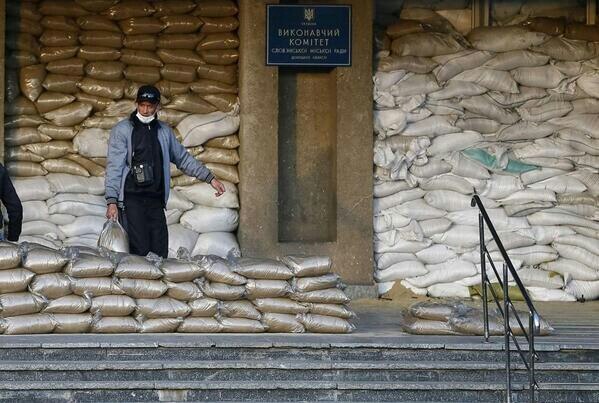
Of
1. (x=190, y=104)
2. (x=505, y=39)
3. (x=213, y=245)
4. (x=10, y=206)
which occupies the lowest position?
(x=213, y=245)

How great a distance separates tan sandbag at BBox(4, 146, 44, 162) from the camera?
13.9 metres

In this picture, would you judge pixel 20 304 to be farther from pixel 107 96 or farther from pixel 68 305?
pixel 107 96

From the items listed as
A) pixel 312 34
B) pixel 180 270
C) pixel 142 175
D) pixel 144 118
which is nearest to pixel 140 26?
pixel 312 34

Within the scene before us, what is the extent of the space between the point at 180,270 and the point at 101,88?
320 centimetres

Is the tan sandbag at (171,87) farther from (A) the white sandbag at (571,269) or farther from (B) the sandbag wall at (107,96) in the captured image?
(A) the white sandbag at (571,269)

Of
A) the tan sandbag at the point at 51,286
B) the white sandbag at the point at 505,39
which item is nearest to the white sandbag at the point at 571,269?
the white sandbag at the point at 505,39

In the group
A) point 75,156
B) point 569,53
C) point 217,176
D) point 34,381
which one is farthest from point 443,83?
point 34,381

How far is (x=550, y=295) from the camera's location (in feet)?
47.0

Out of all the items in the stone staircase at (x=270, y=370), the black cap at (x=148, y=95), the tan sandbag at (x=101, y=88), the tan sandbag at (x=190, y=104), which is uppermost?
the tan sandbag at (x=101, y=88)

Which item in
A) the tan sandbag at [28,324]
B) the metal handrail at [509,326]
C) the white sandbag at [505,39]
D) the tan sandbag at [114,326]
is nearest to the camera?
the metal handrail at [509,326]

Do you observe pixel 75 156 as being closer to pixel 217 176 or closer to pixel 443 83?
pixel 217 176

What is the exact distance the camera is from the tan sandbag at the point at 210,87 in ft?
46.6

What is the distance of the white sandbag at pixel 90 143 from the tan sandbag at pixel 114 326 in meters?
3.11

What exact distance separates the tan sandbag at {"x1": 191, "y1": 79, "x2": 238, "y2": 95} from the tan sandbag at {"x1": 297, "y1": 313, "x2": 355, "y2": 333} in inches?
130
